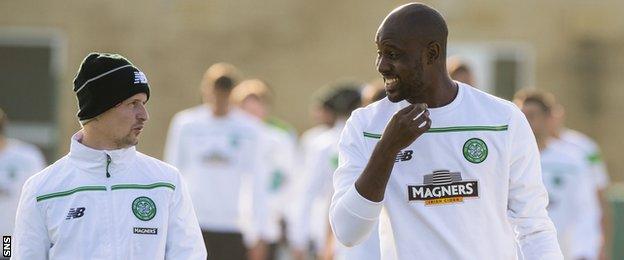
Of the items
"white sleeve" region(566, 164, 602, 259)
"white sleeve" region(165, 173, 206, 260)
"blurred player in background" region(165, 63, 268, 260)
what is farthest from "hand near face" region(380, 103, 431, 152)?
"blurred player in background" region(165, 63, 268, 260)

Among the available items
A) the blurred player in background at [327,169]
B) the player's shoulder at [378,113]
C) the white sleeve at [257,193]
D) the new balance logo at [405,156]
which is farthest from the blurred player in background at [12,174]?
the new balance logo at [405,156]

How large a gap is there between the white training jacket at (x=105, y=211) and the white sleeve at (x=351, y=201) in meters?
0.66

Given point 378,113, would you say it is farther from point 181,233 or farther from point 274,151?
point 274,151

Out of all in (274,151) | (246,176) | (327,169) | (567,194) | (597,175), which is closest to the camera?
(567,194)

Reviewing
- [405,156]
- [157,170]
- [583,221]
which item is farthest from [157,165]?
[583,221]

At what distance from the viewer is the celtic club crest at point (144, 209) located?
6.29 m

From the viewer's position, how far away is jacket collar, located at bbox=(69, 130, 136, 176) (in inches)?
249

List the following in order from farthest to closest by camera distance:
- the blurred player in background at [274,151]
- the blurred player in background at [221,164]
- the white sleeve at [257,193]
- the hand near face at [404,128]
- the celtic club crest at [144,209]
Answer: the blurred player in background at [274,151] → the white sleeve at [257,193] → the blurred player in background at [221,164] → the celtic club crest at [144,209] → the hand near face at [404,128]

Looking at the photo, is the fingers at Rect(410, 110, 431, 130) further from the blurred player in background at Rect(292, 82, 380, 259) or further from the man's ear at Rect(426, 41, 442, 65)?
the blurred player in background at Rect(292, 82, 380, 259)

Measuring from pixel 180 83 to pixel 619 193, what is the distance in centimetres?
646

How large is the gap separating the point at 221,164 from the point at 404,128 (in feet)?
25.4

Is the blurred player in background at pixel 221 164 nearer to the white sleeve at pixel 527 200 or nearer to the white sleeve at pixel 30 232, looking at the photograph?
the white sleeve at pixel 30 232

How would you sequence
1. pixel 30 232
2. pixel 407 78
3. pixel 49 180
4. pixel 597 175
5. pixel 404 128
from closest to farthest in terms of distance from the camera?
pixel 404 128, pixel 407 78, pixel 30 232, pixel 49 180, pixel 597 175

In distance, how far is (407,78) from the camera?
238 inches
